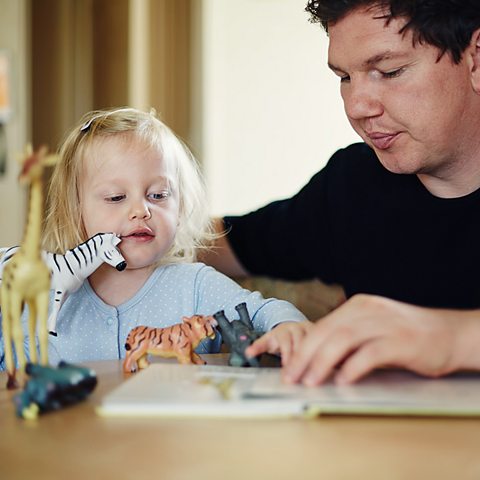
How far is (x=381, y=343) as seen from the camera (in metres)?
0.87

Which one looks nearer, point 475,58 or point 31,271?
point 31,271

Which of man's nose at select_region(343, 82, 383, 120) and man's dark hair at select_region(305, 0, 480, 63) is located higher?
man's dark hair at select_region(305, 0, 480, 63)

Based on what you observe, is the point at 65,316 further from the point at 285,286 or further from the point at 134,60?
the point at 134,60

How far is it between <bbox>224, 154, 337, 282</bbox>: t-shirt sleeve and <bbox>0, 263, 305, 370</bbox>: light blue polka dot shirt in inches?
15.0

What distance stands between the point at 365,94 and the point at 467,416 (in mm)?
798

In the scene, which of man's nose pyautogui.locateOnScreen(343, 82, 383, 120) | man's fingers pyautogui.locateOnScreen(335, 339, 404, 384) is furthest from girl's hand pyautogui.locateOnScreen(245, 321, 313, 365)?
man's nose pyautogui.locateOnScreen(343, 82, 383, 120)

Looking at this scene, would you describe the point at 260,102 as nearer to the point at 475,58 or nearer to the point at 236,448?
the point at 475,58

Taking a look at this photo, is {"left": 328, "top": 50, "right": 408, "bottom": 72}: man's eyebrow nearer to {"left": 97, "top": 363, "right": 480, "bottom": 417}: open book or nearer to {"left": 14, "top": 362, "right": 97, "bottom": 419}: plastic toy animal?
{"left": 97, "top": 363, "right": 480, "bottom": 417}: open book

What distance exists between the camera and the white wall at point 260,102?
4.02m

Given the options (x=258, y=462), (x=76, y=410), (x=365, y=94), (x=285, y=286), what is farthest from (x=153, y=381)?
(x=285, y=286)

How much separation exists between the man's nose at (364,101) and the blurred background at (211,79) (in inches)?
98.2

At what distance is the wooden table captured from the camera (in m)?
0.65

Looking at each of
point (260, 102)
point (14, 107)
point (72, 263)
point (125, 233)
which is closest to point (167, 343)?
point (72, 263)

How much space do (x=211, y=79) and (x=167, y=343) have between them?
10.3 ft
